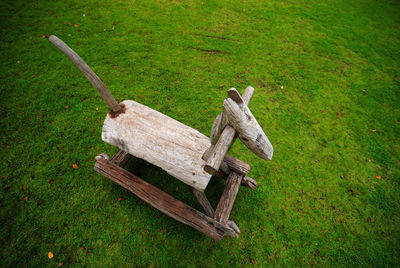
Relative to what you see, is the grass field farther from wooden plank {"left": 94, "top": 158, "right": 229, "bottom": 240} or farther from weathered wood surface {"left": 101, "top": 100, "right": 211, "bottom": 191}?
weathered wood surface {"left": 101, "top": 100, "right": 211, "bottom": 191}

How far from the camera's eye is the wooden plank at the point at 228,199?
7.08ft

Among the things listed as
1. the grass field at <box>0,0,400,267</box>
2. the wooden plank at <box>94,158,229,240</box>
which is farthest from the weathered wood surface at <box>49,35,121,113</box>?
the grass field at <box>0,0,400,267</box>

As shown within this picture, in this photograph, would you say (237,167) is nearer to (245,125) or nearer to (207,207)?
(207,207)

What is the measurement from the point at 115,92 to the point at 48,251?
2.74 m

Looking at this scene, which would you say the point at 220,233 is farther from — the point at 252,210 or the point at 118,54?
the point at 118,54

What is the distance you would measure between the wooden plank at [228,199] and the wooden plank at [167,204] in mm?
99

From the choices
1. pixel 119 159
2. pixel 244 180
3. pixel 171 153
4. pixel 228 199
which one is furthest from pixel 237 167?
pixel 119 159

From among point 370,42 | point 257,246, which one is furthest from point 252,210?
point 370,42

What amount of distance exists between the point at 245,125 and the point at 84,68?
1862 mm

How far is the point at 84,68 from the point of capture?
2045 mm

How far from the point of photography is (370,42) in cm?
529

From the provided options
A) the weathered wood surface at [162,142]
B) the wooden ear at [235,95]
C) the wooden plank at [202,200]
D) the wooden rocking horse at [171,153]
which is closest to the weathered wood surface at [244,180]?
the wooden rocking horse at [171,153]

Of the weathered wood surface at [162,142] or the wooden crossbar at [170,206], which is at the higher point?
the weathered wood surface at [162,142]

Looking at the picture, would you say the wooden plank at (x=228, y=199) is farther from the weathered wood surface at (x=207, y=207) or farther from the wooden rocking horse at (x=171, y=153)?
the weathered wood surface at (x=207, y=207)
